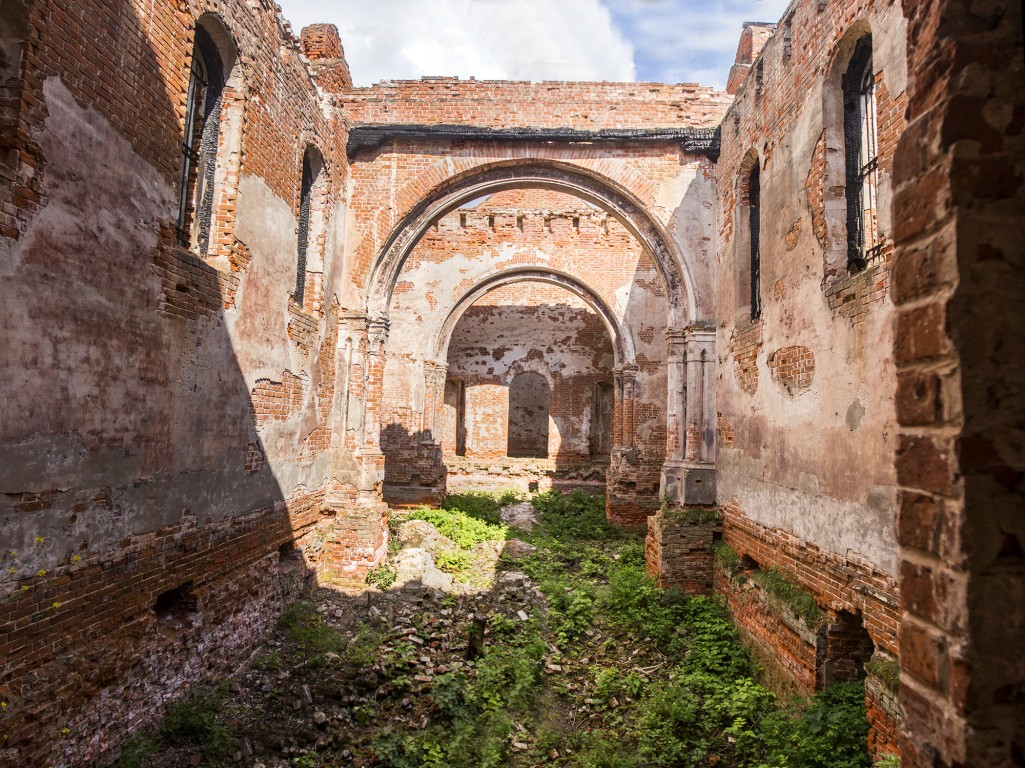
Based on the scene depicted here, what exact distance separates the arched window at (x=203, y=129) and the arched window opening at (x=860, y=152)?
5746 mm

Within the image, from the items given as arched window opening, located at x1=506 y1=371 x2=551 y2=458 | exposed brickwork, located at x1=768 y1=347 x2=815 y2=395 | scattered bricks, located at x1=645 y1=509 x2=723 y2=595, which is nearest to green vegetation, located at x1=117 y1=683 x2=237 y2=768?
scattered bricks, located at x1=645 y1=509 x2=723 y2=595

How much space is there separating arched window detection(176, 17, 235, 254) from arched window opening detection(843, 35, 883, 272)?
5.75 meters

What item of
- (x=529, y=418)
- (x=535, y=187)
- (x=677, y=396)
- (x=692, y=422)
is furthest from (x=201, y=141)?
(x=529, y=418)

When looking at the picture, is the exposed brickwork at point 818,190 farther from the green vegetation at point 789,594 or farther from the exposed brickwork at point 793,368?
the green vegetation at point 789,594

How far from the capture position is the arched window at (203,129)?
5246 millimetres

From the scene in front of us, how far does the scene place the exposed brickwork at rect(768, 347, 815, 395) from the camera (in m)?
5.25

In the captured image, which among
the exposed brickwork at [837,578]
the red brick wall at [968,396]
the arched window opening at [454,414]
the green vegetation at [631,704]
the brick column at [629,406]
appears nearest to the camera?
the red brick wall at [968,396]

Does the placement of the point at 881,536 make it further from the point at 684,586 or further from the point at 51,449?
the point at 51,449

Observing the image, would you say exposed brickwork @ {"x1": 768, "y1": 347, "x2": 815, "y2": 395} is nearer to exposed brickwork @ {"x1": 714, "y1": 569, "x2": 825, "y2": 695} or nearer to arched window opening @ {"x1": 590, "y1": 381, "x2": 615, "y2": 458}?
exposed brickwork @ {"x1": 714, "y1": 569, "x2": 825, "y2": 695}

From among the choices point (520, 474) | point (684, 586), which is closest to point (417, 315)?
point (520, 474)

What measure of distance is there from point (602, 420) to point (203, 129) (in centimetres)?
1547

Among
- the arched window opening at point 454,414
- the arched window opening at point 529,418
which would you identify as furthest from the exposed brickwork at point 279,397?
the arched window opening at point 529,418

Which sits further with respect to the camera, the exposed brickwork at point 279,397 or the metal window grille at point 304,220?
the metal window grille at point 304,220

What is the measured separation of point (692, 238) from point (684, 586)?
4744mm
